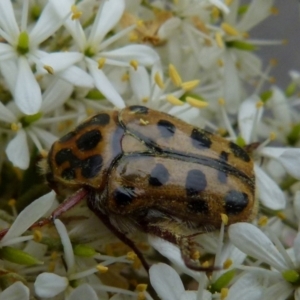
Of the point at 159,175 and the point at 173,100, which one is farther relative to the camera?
the point at 173,100

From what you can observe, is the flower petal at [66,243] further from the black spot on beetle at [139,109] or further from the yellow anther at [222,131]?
the yellow anther at [222,131]

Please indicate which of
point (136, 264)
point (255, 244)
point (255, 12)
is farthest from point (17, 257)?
point (255, 12)

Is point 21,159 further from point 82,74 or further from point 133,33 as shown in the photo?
point 133,33

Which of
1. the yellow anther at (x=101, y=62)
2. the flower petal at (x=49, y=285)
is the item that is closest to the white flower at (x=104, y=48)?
the yellow anther at (x=101, y=62)

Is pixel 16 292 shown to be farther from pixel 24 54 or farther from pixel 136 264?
pixel 24 54

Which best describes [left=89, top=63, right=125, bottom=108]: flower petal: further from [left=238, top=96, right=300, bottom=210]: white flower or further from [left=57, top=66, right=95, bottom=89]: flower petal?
[left=238, top=96, right=300, bottom=210]: white flower

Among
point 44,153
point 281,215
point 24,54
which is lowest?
point 281,215

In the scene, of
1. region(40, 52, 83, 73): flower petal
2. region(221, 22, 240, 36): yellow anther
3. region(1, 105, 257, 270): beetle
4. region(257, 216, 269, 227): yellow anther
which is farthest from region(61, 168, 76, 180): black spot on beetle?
region(221, 22, 240, 36): yellow anther
